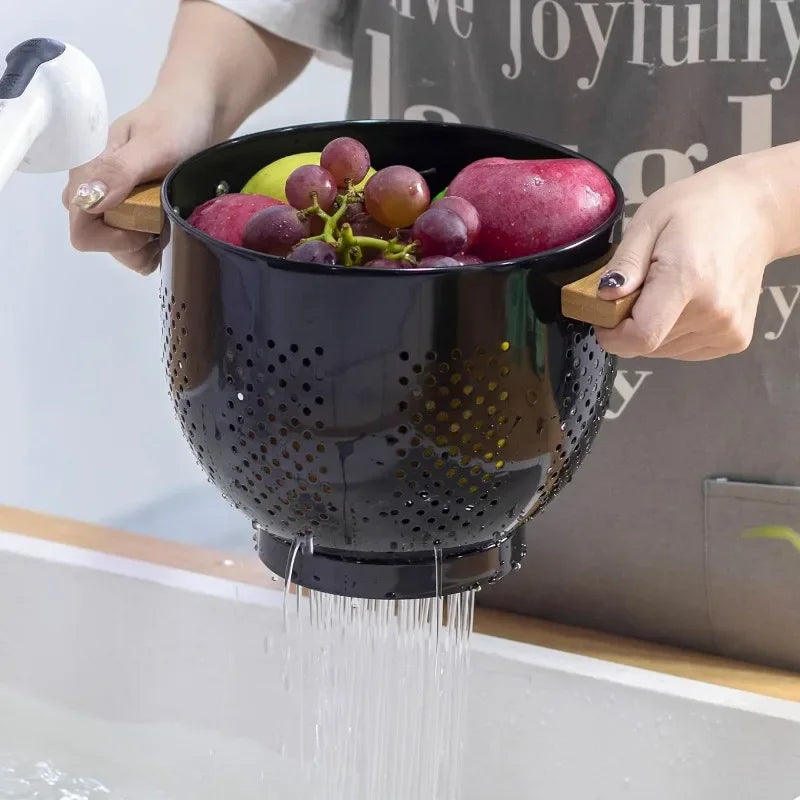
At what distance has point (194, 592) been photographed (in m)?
0.94

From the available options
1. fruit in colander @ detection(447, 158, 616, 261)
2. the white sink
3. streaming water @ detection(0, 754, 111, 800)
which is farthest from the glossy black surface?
streaming water @ detection(0, 754, 111, 800)

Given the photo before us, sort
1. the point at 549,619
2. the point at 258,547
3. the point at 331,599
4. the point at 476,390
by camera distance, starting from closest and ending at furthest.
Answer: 1. the point at 476,390
2. the point at 258,547
3. the point at 331,599
4. the point at 549,619

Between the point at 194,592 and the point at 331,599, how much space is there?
0.24 meters

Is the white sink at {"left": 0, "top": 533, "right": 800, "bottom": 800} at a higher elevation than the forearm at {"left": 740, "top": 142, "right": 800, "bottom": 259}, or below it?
below

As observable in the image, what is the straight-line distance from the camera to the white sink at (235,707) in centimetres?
83

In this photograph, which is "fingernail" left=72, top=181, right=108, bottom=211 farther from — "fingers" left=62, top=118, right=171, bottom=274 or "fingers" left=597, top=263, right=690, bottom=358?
"fingers" left=597, top=263, right=690, bottom=358

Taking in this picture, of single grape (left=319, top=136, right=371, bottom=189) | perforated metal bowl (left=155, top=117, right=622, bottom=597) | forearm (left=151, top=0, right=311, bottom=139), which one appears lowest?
perforated metal bowl (left=155, top=117, right=622, bottom=597)

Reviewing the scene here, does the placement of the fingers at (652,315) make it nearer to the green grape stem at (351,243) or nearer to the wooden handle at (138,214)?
the green grape stem at (351,243)

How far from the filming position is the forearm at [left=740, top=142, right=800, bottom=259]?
61 centimetres

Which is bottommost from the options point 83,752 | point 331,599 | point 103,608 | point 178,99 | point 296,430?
point 83,752

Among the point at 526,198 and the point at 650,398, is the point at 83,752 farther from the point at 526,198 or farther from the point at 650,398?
the point at 526,198

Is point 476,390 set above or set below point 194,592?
above

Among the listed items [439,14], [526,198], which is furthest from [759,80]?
[526,198]

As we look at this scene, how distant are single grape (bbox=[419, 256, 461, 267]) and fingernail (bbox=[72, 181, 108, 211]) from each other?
0.83 feet
